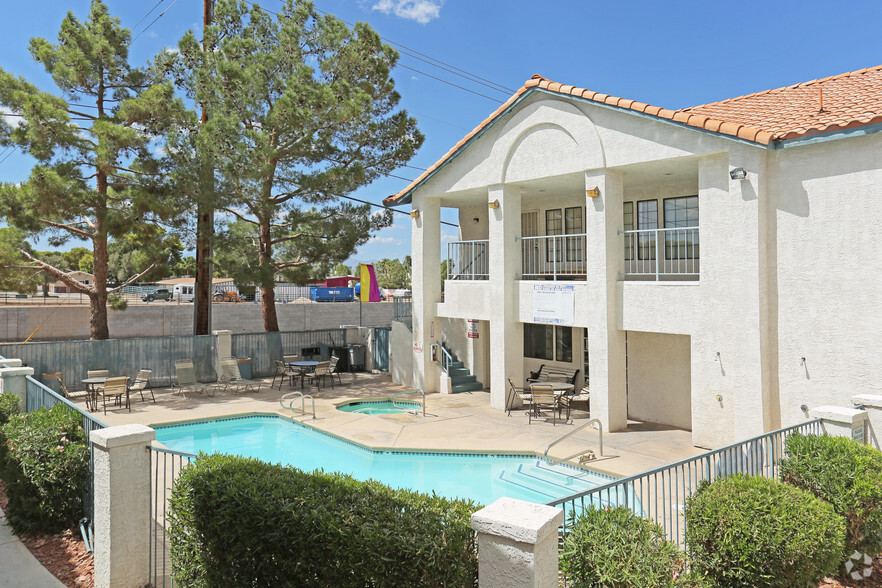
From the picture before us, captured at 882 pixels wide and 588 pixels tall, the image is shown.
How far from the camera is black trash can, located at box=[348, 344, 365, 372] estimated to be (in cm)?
2334

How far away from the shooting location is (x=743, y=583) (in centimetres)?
481

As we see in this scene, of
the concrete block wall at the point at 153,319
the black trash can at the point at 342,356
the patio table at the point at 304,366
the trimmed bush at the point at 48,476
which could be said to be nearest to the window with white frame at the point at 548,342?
the patio table at the point at 304,366

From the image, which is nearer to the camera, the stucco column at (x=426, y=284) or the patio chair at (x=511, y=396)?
the patio chair at (x=511, y=396)

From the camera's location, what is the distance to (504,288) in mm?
15758

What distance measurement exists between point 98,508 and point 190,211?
1675 centimetres

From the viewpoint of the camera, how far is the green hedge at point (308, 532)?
4129mm

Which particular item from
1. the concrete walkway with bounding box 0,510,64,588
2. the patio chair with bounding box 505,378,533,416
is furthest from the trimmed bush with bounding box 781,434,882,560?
the patio chair with bounding box 505,378,533,416

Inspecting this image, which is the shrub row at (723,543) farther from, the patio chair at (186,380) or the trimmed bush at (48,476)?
the patio chair at (186,380)

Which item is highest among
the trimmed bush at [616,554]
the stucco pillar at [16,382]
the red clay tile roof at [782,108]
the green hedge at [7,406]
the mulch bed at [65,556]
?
the red clay tile roof at [782,108]

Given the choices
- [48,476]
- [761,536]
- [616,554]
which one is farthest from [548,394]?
[48,476]

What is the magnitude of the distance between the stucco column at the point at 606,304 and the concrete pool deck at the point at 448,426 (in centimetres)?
71

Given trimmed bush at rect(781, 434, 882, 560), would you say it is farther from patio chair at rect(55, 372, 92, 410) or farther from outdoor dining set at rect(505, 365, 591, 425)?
patio chair at rect(55, 372, 92, 410)

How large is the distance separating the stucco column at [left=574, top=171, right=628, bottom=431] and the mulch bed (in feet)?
34.4

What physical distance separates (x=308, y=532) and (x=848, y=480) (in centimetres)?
583
